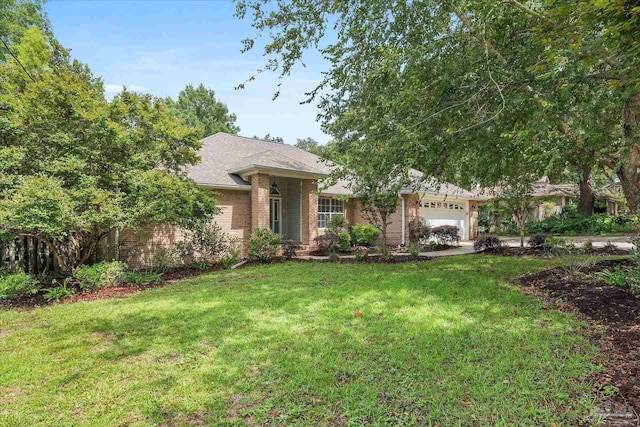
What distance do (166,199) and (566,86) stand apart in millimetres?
8216

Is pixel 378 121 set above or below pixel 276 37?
below

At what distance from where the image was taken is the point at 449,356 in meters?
3.84

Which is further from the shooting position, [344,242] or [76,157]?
[344,242]

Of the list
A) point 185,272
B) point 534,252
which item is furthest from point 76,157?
point 534,252

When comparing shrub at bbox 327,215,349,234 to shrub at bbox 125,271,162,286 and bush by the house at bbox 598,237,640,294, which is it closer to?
shrub at bbox 125,271,162,286

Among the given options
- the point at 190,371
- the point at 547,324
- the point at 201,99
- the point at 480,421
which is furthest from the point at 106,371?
the point at 201,99

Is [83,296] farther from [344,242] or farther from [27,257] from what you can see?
[344,242]

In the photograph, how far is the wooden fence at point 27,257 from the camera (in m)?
8.71

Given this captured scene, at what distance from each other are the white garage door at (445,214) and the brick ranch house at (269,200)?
54 millimetres

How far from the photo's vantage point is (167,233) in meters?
11.6

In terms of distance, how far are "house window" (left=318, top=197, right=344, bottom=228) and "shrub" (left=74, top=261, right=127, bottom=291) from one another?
935 centimetres

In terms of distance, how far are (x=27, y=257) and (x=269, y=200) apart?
807 centimetres

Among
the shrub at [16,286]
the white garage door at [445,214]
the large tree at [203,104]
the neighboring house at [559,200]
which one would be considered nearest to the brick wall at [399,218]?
the white garage door at [445,214]

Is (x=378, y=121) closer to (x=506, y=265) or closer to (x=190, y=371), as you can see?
(x=190, y=371)
